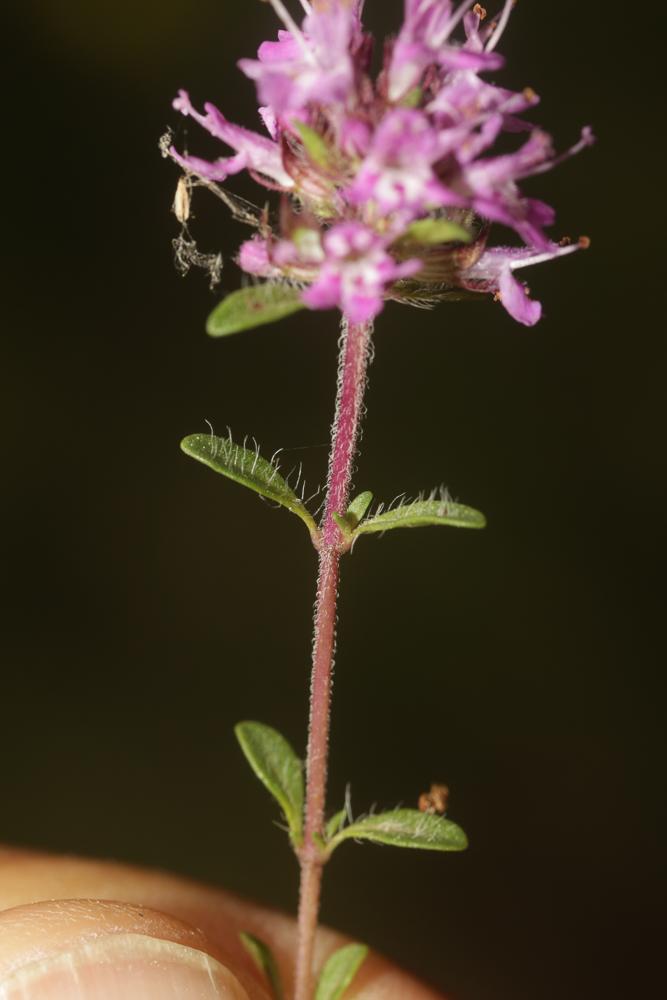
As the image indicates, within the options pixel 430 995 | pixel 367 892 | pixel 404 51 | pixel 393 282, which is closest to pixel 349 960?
pixel 430 995

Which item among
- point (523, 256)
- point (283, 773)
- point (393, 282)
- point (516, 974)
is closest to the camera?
point (393, 282)

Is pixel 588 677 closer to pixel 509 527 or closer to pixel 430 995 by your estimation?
pixel 509 527

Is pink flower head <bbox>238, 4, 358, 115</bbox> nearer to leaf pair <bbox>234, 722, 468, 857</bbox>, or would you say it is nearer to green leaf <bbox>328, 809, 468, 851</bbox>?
leaf pair <bbox>234, 722, 468, 857</bbox>

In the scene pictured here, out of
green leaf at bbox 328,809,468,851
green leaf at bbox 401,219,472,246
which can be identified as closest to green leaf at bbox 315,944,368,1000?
green leaf at bbox 328,809,468,851

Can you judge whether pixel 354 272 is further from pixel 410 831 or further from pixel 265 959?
pixel 265 959

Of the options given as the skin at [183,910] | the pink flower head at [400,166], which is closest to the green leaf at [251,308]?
the pink flower head at [400,166]

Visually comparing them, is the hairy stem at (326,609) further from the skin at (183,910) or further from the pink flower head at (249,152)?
the skin at (183,910)
